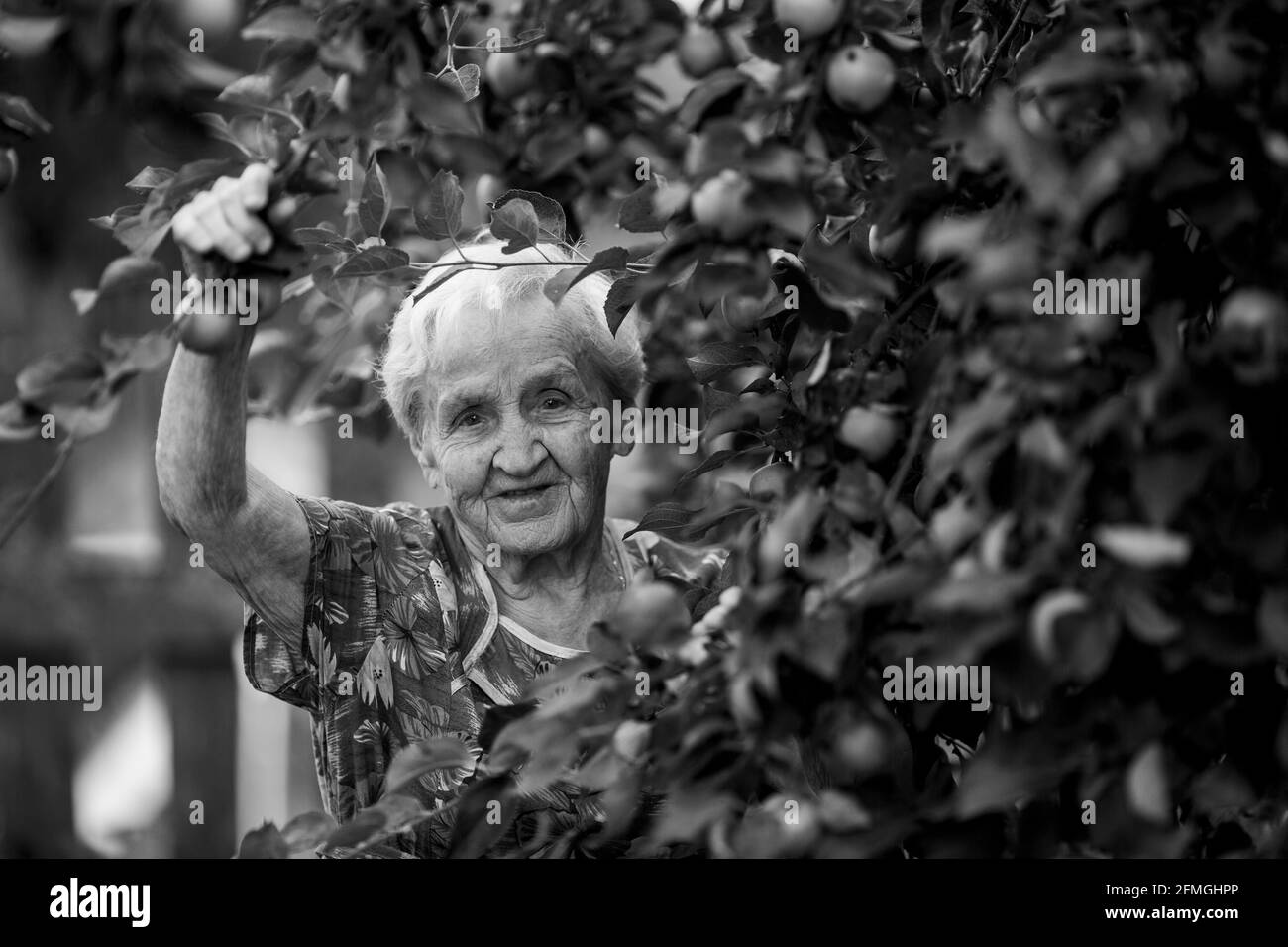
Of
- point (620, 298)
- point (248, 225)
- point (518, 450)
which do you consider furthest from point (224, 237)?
point (518, 450)

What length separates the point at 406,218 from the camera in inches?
61.5

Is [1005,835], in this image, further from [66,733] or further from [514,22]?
[66,733]

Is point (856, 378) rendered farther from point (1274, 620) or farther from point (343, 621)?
point (343, 621)

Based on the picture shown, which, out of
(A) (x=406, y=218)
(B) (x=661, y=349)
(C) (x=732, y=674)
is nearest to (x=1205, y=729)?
(C) (x=732, y=674)

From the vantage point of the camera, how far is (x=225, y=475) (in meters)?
1.44

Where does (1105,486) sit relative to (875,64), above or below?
below

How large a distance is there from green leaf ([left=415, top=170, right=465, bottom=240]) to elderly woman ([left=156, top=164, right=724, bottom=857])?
195mm

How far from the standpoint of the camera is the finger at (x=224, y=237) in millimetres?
961

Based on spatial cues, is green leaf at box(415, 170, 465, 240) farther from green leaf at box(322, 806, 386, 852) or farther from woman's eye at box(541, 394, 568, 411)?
green leaf at box(322, 806, 386, 852)

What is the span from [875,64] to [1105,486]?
28cm

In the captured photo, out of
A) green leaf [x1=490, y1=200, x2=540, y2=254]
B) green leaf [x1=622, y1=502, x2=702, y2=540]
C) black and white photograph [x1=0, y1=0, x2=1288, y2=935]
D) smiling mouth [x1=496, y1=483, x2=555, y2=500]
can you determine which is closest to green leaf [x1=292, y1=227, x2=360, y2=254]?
black and white photograph [x1=0, y1=0, x2=1288, y2=935]

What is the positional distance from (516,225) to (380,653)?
0.52 m
